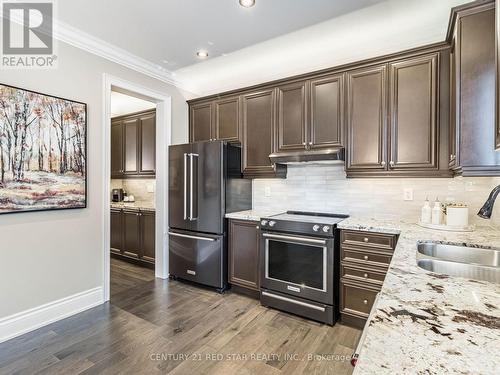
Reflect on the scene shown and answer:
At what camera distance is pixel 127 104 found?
16.3 ft

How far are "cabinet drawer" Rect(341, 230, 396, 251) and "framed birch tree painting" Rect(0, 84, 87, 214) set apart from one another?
258 cm

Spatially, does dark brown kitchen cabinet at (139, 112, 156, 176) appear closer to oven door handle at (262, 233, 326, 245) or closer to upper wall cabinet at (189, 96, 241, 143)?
upper wall cabinet at (189, 96, 241, 143)

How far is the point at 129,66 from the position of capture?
3141 millimetres

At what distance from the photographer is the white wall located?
7.38ft

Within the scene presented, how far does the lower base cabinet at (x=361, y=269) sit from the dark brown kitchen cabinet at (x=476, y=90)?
2.64 ft

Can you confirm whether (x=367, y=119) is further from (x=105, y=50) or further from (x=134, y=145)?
(x=134, y=145)

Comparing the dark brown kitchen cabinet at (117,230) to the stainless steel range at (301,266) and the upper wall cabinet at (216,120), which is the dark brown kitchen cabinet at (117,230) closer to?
the upper wall cabinet at (216,120)

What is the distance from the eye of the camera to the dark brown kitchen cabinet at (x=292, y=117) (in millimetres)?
2973

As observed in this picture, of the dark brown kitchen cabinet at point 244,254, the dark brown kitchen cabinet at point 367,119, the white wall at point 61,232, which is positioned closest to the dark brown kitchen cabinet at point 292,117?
the dark brown kitchen cabinet at point 367,119

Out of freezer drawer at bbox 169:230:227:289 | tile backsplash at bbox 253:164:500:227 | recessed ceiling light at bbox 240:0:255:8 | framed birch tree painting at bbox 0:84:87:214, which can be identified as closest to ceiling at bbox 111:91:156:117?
framed birch tree painting at bbox 0:84:87:214

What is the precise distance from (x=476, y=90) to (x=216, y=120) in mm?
2711

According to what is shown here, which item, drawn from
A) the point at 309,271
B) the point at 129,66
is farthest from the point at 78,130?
the point at 309,271

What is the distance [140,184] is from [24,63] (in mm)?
2567

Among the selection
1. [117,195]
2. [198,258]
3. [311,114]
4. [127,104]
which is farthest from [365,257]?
[127,104]
